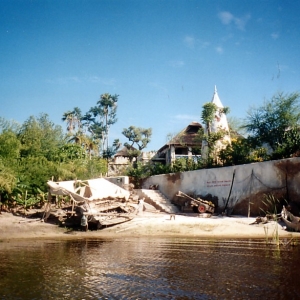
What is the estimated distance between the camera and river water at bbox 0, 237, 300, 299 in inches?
246

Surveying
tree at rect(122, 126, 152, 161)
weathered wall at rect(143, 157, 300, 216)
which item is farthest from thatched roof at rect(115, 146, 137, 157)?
weathered wall at rect(143, 157, 300, 216)

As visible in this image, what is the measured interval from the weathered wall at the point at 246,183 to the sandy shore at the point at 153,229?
1809 mm

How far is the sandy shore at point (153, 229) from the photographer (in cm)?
1512

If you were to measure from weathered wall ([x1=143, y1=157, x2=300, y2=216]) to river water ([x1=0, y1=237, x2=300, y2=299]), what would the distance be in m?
6.10

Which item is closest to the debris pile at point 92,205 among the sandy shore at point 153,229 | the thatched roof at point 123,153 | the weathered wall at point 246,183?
the sandy shore at point 153,229

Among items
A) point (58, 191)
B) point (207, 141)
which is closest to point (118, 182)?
point (207, 141)

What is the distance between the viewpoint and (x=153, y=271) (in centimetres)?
805

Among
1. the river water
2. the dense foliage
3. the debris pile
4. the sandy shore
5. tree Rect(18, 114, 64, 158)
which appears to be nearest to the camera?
the river water

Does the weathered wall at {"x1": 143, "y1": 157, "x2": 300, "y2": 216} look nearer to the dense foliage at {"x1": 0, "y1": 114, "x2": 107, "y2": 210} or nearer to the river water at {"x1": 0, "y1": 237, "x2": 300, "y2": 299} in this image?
the river water at {"x1": 0, "y1": 237, "x2": 300, "y2": 299}

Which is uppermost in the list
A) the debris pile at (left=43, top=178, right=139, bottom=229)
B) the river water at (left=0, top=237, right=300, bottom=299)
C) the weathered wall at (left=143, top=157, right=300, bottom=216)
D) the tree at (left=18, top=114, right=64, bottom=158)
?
the tree at (left=18, top=114, right=64, bottom=158)

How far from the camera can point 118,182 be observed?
28.0 metres

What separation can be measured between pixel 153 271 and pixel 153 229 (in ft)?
A: 27.8

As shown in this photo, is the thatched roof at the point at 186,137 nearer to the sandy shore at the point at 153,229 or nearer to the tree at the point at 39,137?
the tree at the point at 39,137

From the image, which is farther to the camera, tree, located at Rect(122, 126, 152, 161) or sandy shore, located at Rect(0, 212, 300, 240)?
tree, located at Rect(122, 126, 152, 161)
